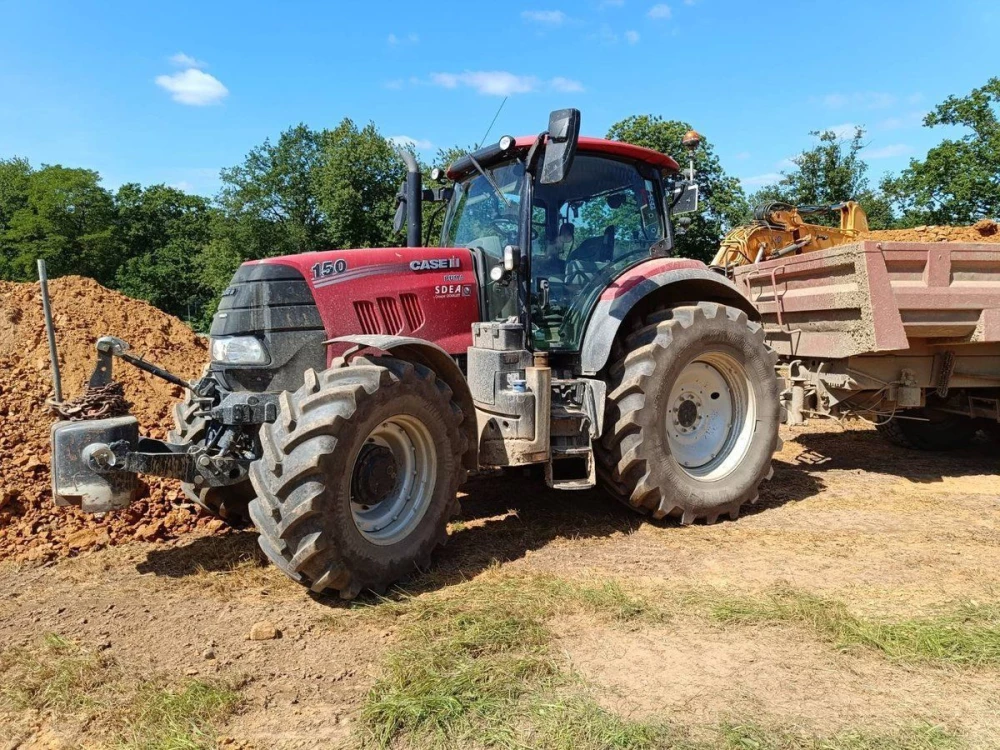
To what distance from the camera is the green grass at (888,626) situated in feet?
10.1

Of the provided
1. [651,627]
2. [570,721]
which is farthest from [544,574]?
[570,721]

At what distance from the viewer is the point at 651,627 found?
344 cm

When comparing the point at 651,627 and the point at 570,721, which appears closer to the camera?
the point at 570,721

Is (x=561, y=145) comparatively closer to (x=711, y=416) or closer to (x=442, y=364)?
(x=442, y=364)

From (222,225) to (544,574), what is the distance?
2855 cm

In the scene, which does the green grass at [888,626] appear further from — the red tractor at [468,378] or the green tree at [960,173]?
the green tree at [960,173]

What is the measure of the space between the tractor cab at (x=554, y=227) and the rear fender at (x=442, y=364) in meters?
0.73

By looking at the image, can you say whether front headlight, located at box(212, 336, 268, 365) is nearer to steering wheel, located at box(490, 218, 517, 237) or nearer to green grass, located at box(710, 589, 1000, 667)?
steering wheel, located at box(490, 218, 517, 237)

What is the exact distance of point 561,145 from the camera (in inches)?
163

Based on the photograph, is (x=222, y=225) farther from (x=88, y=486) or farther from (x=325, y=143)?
(x=88, y=486)

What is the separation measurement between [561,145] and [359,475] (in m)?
2.11

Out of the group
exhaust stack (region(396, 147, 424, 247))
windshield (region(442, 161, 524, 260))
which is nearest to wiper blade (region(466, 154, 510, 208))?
windshield (region(442, 161, 524, 260))

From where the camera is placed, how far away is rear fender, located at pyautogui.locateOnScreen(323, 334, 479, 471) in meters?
3.99

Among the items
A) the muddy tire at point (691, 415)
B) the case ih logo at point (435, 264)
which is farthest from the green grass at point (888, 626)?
the case ih logo at point (435, 264)
